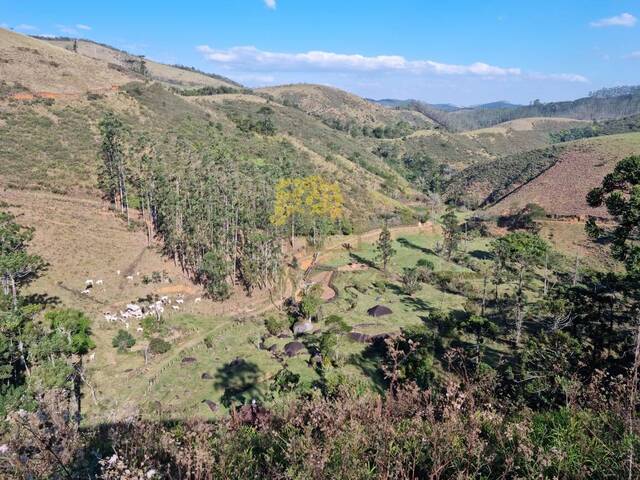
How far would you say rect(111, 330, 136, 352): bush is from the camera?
2945 centimetres

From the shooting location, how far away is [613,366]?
59.0 feet

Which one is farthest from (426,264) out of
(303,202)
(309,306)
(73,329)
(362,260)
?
(73,329)

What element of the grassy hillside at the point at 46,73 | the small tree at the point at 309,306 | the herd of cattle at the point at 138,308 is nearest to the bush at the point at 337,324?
the small tree at the point at 309,306

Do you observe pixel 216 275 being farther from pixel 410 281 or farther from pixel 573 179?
pixel 573 179

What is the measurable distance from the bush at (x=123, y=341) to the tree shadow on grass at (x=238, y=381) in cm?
758

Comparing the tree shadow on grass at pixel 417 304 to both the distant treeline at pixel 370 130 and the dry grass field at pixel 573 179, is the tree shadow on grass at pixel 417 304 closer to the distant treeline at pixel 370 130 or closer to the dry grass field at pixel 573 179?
the dry grass field at pixel 573 179

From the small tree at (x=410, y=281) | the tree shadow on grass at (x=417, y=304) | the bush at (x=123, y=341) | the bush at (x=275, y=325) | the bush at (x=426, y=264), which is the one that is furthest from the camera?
the bush at (x=426, y=264)

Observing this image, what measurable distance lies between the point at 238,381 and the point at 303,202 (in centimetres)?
3206

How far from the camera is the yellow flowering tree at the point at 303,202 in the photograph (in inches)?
2016

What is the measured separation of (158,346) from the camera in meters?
29.6

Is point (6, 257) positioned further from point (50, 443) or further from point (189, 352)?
point (50, 443)

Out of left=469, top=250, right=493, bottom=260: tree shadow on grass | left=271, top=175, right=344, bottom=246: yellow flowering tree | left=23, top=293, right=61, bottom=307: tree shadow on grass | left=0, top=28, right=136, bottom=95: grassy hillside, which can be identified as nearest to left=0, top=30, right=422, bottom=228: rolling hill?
left=0, top=28, right=136, bottom=95: grassy hillside

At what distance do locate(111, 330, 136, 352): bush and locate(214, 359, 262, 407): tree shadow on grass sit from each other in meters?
7.58

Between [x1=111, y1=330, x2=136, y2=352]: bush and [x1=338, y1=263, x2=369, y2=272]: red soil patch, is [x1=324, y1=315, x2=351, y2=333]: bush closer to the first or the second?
Result: [x1=338, y1=263, x2=369, y2=272]: red soil patch
